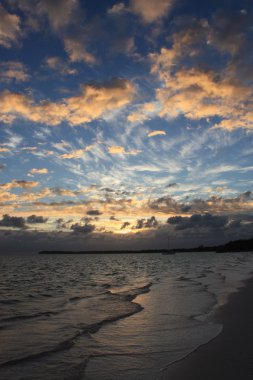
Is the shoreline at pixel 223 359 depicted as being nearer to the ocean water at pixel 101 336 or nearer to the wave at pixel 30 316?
the ocean water at pixel 101 336

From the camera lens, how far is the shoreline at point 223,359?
7.71 meters

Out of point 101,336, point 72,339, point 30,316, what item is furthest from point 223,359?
point 30,316

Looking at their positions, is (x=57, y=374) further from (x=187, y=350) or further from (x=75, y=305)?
(x=75, y=305)

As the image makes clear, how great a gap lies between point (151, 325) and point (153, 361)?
471 cm

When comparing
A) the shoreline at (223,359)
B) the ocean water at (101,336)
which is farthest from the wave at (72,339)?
the shoreline at (223,359)

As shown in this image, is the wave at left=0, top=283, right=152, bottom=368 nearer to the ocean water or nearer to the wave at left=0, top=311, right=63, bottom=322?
the ocean water

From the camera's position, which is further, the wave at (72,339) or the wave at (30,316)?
the wave at (30,316)

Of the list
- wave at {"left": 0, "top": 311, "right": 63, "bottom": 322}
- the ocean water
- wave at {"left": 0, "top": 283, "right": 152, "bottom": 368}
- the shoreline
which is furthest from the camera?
wave at {"left": 0, "top": 311, "right": 63, "bottom": 322}

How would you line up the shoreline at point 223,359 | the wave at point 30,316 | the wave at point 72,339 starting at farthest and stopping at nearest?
the wave at point 30,316, the wave at point 72,339, the shoreline at point 223,359

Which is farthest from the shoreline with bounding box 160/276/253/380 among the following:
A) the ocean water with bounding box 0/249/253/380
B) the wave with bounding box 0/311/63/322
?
the wave with bounding box 0/311/63/322

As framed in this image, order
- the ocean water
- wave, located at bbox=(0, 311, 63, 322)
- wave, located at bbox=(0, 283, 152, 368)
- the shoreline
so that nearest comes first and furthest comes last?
the shoreline
the ocean water
wave, located at bbox=(0, 283, 152, 368)
wave, located at bbox=(0, 311, 63, 322)

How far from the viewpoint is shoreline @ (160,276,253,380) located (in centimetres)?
771

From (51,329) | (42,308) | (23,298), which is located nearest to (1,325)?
(51,329)

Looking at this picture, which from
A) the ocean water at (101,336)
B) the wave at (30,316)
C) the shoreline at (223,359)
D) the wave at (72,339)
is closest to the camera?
the shoreline at (223,359)
